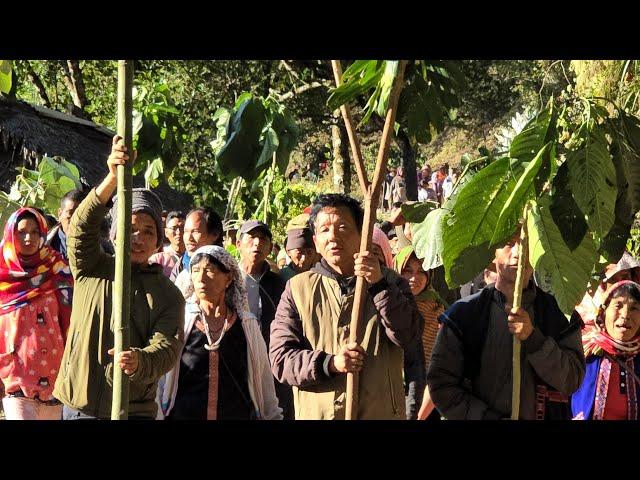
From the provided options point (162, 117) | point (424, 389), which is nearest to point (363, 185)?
point (424, 389)

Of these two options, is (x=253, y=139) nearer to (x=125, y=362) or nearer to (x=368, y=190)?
(x=368, y=190)

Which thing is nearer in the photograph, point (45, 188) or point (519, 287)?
point (519, 287)

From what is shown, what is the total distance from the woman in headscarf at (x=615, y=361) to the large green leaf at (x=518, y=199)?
113 inches

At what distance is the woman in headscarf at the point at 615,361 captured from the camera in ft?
18.9

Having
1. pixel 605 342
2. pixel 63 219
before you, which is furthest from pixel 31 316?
pixel 605 342

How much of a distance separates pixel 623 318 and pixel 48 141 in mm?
13101

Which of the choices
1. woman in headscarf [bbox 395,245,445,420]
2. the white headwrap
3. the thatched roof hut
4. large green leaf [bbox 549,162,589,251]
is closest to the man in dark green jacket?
the white headwrap

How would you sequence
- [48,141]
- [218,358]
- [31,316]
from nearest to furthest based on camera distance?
[218,358] < [31,316] < [48,141]

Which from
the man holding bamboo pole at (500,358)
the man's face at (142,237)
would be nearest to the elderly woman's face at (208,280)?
the man's face at (142,237)

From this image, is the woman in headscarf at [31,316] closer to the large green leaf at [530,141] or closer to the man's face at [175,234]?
the man's face at [175,234]

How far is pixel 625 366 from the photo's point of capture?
5.80 meters

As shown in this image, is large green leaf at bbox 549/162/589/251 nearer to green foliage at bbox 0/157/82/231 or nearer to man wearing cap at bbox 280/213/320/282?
man wearing cap at bbox 280/213/320/282

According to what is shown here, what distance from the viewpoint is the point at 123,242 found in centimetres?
333

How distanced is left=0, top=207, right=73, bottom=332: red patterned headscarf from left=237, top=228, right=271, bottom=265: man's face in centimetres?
128
